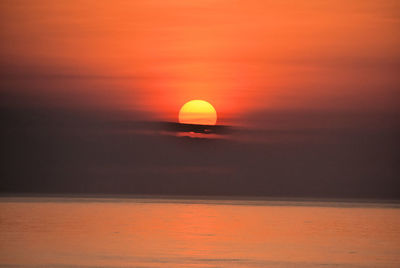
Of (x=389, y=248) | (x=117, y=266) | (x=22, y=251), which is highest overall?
(x=389, y=248)

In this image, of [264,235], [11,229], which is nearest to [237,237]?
[264,235]

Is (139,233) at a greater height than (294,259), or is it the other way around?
(139,233)

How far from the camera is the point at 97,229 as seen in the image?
2986 centimetres

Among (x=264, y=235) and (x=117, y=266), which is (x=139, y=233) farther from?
(x=117, y=266)

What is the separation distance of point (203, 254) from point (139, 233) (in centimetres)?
798

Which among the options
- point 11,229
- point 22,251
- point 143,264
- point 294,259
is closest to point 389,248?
point 294,259

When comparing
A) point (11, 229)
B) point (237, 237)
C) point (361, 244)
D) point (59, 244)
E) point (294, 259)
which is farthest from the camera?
point (11, 229)

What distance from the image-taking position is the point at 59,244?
73.6 ft

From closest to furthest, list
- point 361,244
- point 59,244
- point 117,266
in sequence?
point 117,266, point 59,244, point 361,244

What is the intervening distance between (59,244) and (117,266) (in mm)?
5414

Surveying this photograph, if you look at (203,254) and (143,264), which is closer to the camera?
(143,264)

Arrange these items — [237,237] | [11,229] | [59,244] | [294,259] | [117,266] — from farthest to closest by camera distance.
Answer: [11,229], [237,237], [59,244], [294,259], [117,266]

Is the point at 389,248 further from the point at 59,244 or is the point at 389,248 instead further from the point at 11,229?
the point at 11,229

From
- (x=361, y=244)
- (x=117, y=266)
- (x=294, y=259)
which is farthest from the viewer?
(x=361, y=244)
